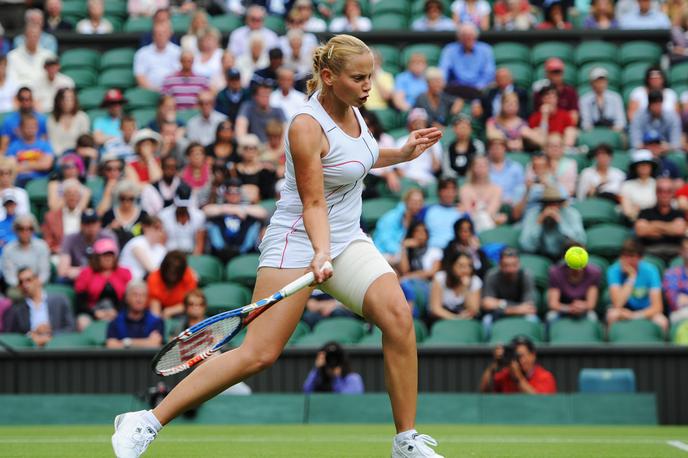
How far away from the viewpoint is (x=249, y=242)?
12367 mm

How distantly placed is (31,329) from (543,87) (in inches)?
245

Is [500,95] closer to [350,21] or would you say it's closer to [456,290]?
[350,21]

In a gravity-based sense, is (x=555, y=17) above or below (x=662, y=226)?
above

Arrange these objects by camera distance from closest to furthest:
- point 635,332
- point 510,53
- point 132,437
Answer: point 132,437
point 635,332
point 510,53

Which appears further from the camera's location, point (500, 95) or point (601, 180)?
point (500, 95)

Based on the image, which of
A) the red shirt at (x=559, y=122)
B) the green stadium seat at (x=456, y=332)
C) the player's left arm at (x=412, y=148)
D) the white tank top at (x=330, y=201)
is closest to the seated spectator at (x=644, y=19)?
the red shirt at (x=559, y=122)

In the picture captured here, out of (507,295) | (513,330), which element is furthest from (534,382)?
(507,295)

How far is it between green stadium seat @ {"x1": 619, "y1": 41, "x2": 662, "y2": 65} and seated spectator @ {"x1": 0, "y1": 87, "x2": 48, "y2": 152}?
23.2 ft

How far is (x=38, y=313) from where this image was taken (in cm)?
1162

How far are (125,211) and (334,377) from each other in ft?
10.7

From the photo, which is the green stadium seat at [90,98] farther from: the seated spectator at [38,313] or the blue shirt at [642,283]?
the blue shirt at [642,283]

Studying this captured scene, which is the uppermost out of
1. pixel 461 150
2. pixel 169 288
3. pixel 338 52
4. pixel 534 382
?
pixel 461 150

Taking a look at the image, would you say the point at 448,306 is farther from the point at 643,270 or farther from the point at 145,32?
the point at 145,32

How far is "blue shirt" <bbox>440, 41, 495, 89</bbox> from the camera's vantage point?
14742 mm
